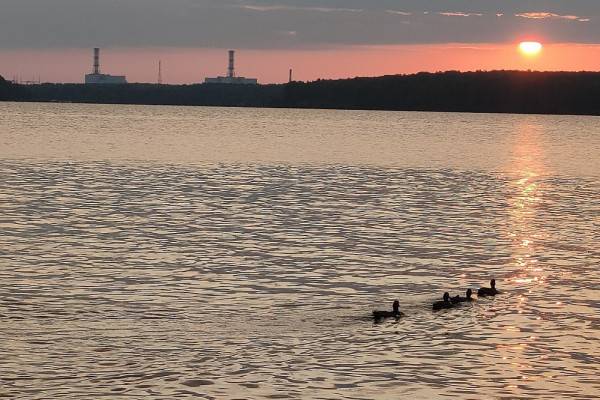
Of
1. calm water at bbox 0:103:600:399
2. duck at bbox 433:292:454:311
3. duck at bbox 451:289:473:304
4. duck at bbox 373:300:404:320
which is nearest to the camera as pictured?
calm water at bbox 0:103:600:399

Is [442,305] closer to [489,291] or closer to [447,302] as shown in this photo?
[447,302]

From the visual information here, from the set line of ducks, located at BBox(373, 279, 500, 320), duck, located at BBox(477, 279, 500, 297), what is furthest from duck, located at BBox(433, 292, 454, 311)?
duck, located at BBox(477, 279, 500, 297)

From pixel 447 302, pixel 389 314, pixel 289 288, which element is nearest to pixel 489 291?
pixel 447 302

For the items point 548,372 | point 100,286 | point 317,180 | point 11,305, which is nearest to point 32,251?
point 100,286

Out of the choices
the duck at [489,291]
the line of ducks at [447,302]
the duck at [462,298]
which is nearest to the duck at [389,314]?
the line of ducks at [447,302]

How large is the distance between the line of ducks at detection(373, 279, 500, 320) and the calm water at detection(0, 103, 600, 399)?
362 mm

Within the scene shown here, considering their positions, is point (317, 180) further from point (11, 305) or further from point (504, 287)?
point (11, 305)

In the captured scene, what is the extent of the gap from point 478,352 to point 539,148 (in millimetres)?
121233

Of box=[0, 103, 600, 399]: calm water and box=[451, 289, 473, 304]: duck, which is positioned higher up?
box=[451, 289, 473, 304]: duck

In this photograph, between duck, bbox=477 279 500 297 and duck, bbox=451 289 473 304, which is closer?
duck, bbox=451 289 473 304

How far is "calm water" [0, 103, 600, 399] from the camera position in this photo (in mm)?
22312

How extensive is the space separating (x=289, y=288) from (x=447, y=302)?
15.9 feet

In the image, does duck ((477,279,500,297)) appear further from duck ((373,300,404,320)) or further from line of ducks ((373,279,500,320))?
duck ((373,300,404,320))

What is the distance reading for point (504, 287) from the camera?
33.2m
